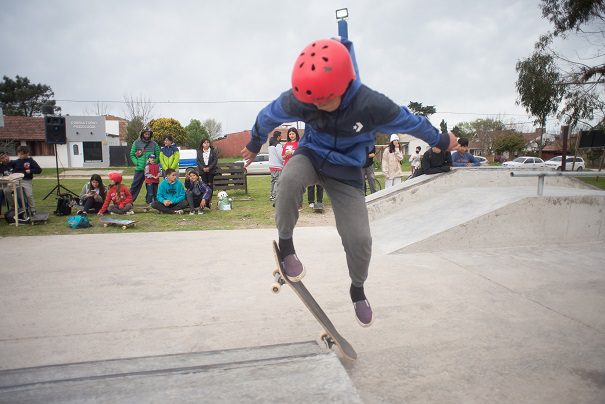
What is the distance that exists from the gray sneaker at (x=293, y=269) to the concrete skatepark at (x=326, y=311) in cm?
45

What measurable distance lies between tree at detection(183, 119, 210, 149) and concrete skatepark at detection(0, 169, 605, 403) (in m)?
48.6

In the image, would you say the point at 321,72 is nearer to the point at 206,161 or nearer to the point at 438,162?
the point at 438,162

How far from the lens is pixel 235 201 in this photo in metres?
11.6

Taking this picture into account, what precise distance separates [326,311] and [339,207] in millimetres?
1195

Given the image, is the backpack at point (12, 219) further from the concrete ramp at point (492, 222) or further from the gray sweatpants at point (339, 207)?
the gray sweatpants at point (339, 207)

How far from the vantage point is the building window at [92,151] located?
126 feet

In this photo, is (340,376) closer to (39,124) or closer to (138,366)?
(138,366)

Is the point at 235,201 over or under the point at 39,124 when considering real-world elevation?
under

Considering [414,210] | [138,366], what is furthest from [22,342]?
[414,210]

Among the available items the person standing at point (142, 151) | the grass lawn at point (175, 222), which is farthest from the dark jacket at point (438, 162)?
the person standing at point (142, 151)

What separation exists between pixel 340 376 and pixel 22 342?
8.02ft

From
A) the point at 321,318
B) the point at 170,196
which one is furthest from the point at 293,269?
the point at 170,196

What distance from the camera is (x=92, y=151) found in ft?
127

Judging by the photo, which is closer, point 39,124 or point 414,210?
point 414,210
